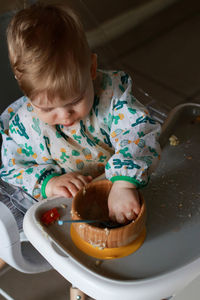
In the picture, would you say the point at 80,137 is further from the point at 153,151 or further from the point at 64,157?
the point at 153,151

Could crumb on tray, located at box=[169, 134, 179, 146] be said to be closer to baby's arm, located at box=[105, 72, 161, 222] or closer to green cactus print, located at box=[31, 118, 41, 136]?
baby's arm, located at box=[105, 72, 161, 222]

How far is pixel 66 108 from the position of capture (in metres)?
0.78

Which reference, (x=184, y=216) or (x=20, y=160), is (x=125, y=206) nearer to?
(x=184, y=216)

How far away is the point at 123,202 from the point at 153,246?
3.3 inches

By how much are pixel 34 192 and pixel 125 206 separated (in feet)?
0.84

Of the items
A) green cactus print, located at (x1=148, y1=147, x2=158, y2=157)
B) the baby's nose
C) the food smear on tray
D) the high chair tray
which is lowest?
the high chair tray

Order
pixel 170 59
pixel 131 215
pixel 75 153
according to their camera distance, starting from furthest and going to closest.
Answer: pixel 170 59 → pixel 75 153 → pixel 131 215

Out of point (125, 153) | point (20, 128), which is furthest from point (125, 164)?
point (20, 128)

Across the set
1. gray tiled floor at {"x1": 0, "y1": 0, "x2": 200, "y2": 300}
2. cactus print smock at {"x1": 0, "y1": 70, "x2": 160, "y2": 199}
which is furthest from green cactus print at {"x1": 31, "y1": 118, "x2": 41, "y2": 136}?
gray tiled floor at {"x1": 0, "y1": 0, "x2": 200, "y2": 300}

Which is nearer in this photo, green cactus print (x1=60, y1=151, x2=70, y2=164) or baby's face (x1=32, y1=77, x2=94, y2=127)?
Answer: baby's face (x1=32, y1=77, x2=94, y2=127)

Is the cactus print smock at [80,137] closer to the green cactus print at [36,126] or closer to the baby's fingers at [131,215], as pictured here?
the green cactus print at [36,126]

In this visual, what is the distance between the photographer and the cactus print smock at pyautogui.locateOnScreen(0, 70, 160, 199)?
82 cm

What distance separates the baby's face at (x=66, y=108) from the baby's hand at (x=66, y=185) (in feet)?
0.34

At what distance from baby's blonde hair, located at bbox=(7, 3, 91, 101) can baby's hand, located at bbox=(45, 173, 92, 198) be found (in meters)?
0.17
